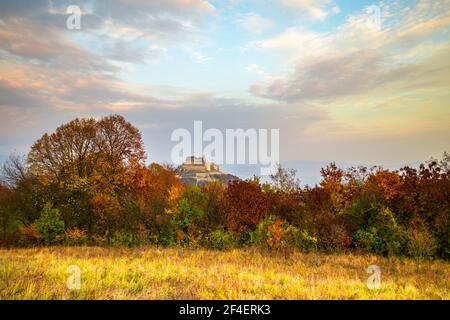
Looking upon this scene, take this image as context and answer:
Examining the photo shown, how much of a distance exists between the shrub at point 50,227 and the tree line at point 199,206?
0.23 feet

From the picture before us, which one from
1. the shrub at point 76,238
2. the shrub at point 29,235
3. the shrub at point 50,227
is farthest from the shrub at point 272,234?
the shrub at point 29,235

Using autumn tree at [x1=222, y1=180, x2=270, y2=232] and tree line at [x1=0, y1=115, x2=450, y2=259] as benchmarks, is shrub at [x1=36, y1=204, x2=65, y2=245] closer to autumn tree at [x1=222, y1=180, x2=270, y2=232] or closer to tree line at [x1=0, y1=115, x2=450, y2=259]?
tree line at [x1=0, y1=115, x2=450, y2=259]

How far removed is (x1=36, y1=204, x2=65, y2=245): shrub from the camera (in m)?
26.0

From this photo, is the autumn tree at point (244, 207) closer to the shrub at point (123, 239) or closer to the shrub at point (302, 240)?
the shrub at point (302, 240)

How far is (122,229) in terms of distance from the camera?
2541cm

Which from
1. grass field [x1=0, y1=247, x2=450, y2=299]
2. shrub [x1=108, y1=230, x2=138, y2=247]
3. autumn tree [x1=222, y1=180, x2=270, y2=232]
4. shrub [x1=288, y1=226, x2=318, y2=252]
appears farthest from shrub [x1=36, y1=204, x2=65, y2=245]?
shrub [x1=288, y1=226, x2=318, y2=252]

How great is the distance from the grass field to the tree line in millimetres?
3292

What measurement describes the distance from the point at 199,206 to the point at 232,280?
14.1 metres

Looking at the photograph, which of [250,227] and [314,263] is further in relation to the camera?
[250,227]

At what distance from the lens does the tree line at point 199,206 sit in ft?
64.2
